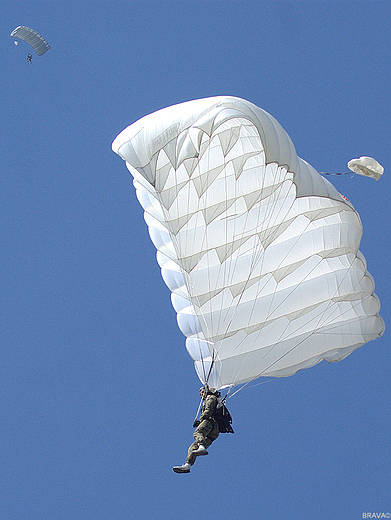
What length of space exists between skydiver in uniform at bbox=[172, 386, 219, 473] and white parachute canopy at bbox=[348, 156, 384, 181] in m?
5.07

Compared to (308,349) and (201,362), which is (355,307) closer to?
(308,349)

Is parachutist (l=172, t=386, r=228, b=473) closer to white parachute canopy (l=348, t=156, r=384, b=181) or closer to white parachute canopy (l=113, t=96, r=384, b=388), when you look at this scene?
white parachute canopy (l=113, t=96, r=384, b=388)

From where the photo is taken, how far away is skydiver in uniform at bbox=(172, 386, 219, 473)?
57.5 ft

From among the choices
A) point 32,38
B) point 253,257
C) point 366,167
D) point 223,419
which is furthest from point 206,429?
point 32,38

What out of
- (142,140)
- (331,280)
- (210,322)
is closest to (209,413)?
(210,322)

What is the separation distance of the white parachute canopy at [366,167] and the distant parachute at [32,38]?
35.9ft

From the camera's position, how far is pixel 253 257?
19969mm

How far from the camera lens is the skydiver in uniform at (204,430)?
17.5 metres

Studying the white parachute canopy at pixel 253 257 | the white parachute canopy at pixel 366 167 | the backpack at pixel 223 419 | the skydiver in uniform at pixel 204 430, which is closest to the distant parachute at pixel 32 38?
the white parachute canopy at pixel 253 257

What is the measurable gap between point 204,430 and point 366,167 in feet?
19.1

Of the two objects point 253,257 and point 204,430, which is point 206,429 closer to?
point 204,430

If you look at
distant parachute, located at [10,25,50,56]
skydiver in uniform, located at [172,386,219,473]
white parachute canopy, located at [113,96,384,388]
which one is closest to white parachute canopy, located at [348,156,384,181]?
white parachute canopy, located at [113,96,384,388]

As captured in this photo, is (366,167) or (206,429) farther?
(366,167)

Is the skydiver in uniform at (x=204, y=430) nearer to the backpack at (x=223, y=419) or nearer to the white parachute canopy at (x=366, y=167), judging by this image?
the backpack at (x=223, y=419)
